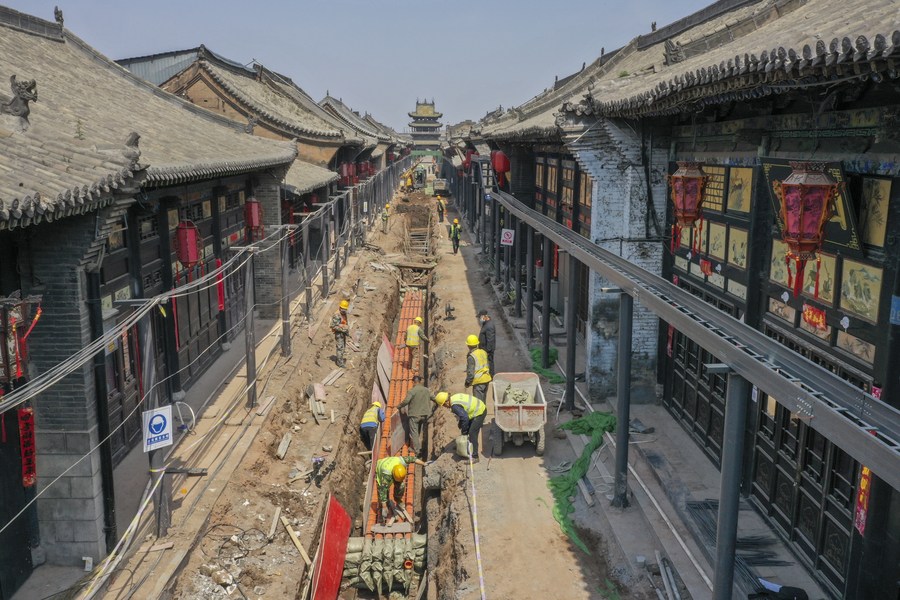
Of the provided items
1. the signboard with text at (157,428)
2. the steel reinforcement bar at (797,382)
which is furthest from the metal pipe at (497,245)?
the signboard with text at (157,428)

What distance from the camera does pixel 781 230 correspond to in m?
7.64

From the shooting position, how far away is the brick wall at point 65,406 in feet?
25.3

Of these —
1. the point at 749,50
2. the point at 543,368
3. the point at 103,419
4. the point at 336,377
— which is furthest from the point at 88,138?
the point at 543,368

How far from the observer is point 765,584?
720 cm

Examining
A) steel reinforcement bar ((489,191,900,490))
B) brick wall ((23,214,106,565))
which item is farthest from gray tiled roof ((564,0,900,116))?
brick wall ((23,214,106,565))

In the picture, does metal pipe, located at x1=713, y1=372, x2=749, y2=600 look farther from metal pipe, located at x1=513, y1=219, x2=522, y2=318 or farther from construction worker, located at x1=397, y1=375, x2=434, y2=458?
metal pipe, located at x1=513, y1=219, x2=522, y2=318

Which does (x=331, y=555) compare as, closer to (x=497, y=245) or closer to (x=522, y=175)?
(x=522, y=175)

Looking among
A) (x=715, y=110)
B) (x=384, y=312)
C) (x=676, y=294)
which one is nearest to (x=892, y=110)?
(x=676, y=294)

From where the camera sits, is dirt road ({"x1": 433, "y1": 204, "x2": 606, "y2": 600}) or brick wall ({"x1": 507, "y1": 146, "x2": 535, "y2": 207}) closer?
dirt road ({"x1": 433, "y1": 204, "x2": 606, "y2": 600})

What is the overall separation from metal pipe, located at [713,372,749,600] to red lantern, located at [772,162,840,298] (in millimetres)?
1375

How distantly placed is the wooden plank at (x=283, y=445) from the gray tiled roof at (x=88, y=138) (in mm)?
4710

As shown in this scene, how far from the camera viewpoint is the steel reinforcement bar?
4.43 m

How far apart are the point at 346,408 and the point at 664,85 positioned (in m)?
9.39

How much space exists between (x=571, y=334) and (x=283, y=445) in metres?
5.37
